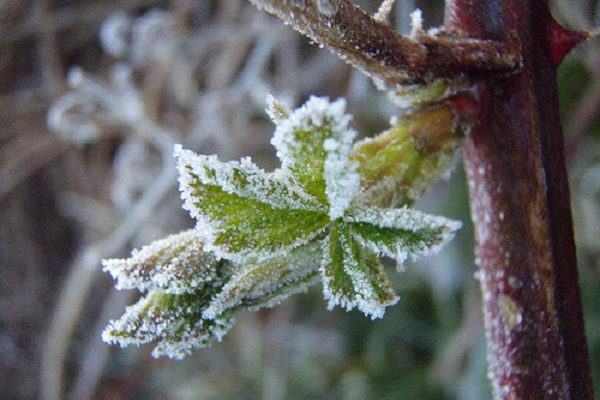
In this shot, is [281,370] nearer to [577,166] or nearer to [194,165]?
[577,166]

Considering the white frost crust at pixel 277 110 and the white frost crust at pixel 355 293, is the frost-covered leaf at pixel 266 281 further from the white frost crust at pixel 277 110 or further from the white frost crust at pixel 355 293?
the white frost crust at pixel 277 110

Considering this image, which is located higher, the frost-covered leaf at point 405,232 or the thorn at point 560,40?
the thorn at point 560,40

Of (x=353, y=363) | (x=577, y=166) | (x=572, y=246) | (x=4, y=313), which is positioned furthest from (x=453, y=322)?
(x=4, y=313)

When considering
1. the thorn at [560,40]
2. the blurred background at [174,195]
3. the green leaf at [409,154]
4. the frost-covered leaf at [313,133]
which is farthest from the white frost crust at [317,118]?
the blurred background at [174,195]

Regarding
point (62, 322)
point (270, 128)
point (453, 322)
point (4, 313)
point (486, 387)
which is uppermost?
point (270, 128)

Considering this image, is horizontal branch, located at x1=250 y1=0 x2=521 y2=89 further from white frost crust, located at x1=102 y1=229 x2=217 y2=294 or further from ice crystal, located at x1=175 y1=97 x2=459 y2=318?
white frost crust, located at x1=102 y1=229 x2=217 y2=294

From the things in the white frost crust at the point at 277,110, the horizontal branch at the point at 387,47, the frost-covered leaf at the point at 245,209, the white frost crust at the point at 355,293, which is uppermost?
the horizontal branch at the point at 387,47

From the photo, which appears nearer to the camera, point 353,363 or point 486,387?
point 486,387
